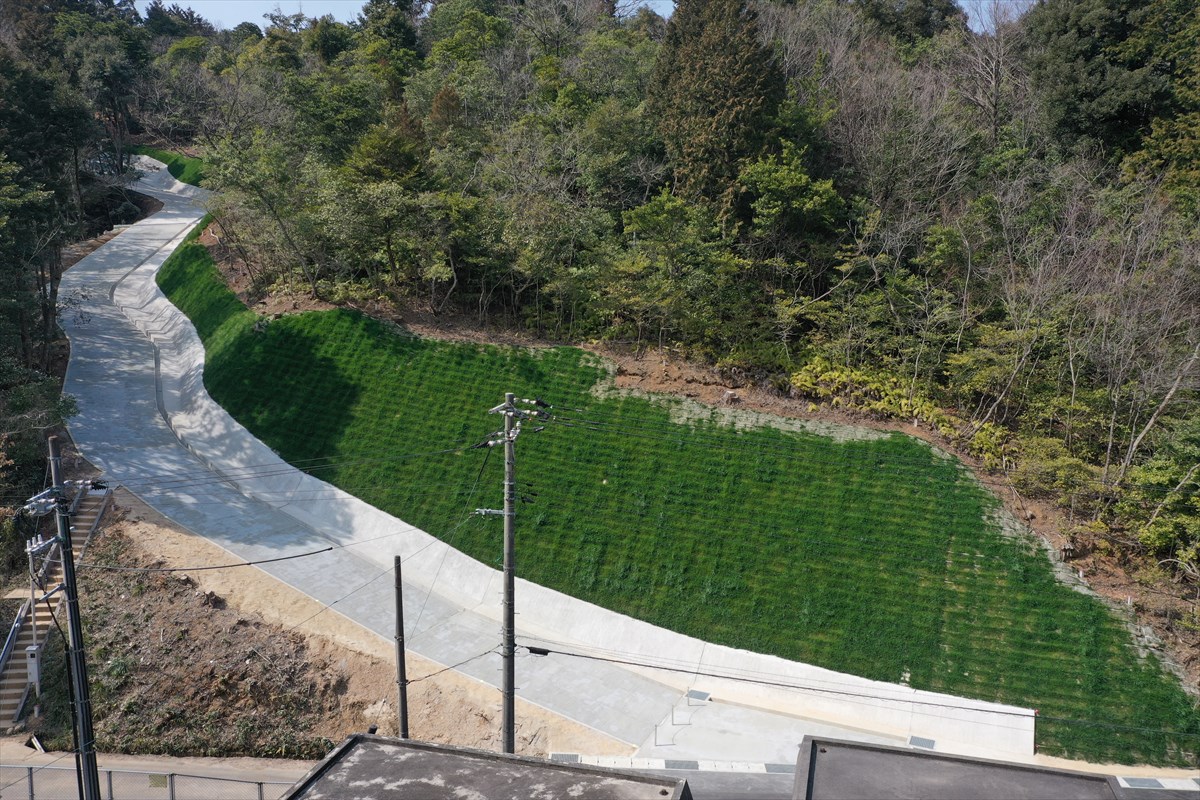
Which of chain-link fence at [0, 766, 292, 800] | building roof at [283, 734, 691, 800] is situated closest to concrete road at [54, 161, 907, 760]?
chain-link fence at [0, 766, 292, 800]

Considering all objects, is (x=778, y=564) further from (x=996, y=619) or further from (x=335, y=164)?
(x=335, y=164)

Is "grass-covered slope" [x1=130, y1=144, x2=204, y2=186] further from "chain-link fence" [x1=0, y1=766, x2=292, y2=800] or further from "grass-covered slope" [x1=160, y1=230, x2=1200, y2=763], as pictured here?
"chain-link fence" [x1=0, y1=766, x2=292, y2=800]

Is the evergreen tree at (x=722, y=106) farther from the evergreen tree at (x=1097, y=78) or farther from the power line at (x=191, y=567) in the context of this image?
the power line at (x=191, y=567)

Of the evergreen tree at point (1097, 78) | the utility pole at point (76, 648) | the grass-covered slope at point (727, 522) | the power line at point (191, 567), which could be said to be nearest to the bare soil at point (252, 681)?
the power line at point (191, 567)

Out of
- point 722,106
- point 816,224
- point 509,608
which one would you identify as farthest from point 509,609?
point 722,106

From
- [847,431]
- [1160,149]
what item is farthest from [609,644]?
[1160,149]
